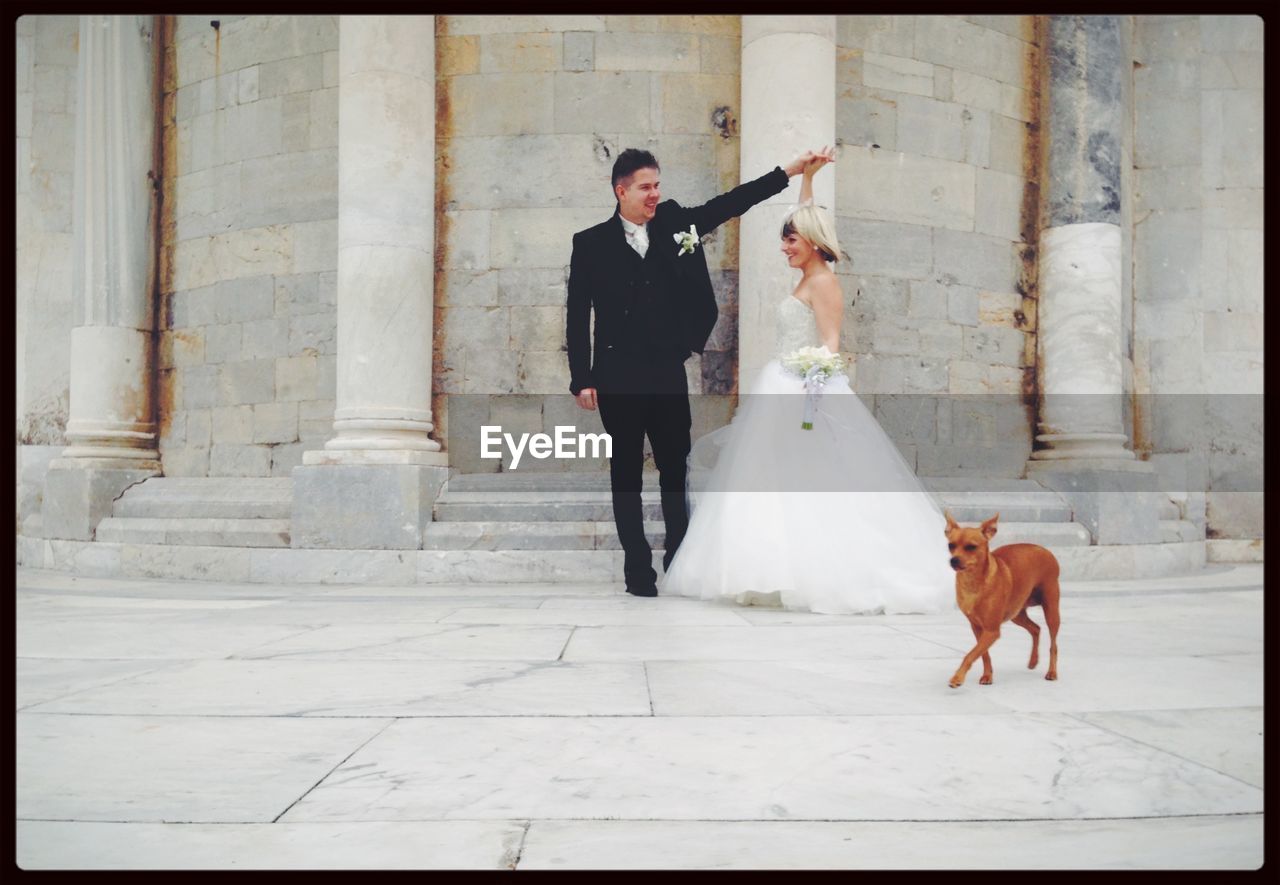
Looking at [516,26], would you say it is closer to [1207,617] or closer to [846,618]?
[846,618]

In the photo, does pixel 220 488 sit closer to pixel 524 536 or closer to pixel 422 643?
pixel 524 536

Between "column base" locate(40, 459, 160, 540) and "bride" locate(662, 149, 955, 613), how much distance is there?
5469mm

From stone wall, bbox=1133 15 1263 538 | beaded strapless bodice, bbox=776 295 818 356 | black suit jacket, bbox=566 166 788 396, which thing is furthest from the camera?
stone wall, bbox=1133 15 1263 538

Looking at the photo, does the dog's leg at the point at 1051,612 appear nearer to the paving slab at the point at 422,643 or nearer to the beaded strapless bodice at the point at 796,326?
the paving slab at the point at 422,643

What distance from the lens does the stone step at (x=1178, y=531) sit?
9105mm

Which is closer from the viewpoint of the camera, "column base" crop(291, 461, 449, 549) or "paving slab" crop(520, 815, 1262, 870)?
"paving slab" crop(520, 815, 1262, 870)

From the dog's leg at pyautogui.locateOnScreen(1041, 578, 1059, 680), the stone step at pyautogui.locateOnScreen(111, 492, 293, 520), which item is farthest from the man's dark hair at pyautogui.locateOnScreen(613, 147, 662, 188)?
the dog's leg at pyautogui.locateOnScreen(1041, 578, 1059, 680)

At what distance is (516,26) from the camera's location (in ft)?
28.0

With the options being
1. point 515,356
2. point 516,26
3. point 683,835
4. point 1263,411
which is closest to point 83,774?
point 683,835

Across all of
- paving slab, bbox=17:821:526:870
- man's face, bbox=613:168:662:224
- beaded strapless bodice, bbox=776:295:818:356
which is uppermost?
man's face, bbox=613:168:662:224

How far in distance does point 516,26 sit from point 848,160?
2934 millimetres

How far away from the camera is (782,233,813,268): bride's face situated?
6.14m

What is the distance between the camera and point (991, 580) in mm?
3035

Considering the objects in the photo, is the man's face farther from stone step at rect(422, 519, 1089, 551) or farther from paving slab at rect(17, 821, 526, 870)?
paving slab at rect(17, 821, 526, 870)
